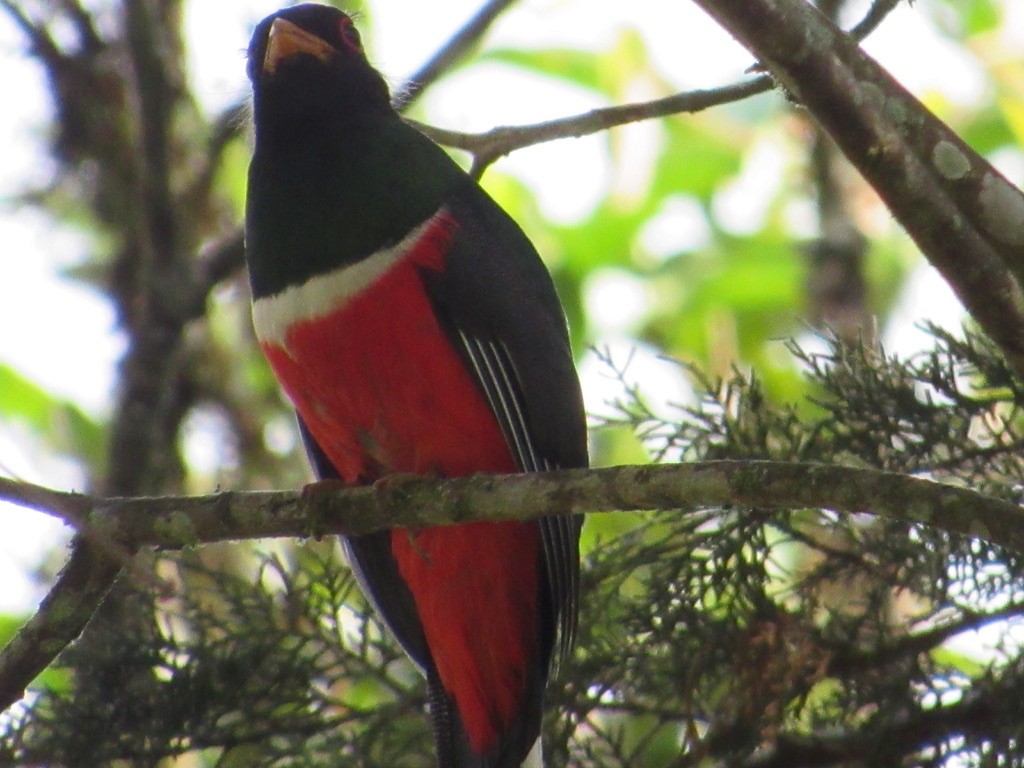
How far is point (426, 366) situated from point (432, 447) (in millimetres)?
173

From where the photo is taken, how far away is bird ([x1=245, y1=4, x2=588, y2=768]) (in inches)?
132

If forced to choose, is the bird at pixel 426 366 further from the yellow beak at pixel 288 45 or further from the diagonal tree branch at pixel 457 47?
the diagonal tree branch at pixel 457 47

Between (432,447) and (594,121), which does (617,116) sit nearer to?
(594,121)

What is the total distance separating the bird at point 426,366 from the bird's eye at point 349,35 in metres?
0.17

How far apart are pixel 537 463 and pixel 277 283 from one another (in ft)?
2.27

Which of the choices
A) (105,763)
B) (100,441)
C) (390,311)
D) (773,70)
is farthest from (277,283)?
(100,441)

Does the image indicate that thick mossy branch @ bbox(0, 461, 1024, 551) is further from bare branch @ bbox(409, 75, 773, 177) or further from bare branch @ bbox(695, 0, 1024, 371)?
bare branch @ bbox(409, 75, 773, 177)

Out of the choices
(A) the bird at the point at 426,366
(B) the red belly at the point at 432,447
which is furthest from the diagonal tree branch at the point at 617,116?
(B) the red belly at the point at 432,447

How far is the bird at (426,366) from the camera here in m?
3.34

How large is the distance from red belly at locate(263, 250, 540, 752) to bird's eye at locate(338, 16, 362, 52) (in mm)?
971

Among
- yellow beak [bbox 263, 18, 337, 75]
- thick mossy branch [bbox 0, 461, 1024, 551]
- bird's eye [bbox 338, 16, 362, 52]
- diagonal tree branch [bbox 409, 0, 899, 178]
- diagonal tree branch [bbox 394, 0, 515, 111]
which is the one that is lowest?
thick mossy branch [bbox 0, 461, 1024, 551]

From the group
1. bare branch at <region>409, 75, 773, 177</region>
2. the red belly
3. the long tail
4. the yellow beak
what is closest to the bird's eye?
the yellow beak

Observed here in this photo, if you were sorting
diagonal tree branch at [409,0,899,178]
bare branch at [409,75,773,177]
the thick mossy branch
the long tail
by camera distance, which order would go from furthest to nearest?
the long tail < bare branch at [409,75,773,177] < diagonal tree branch at [409,0,899,178] < the thick mossy branch

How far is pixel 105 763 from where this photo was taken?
342 cm
